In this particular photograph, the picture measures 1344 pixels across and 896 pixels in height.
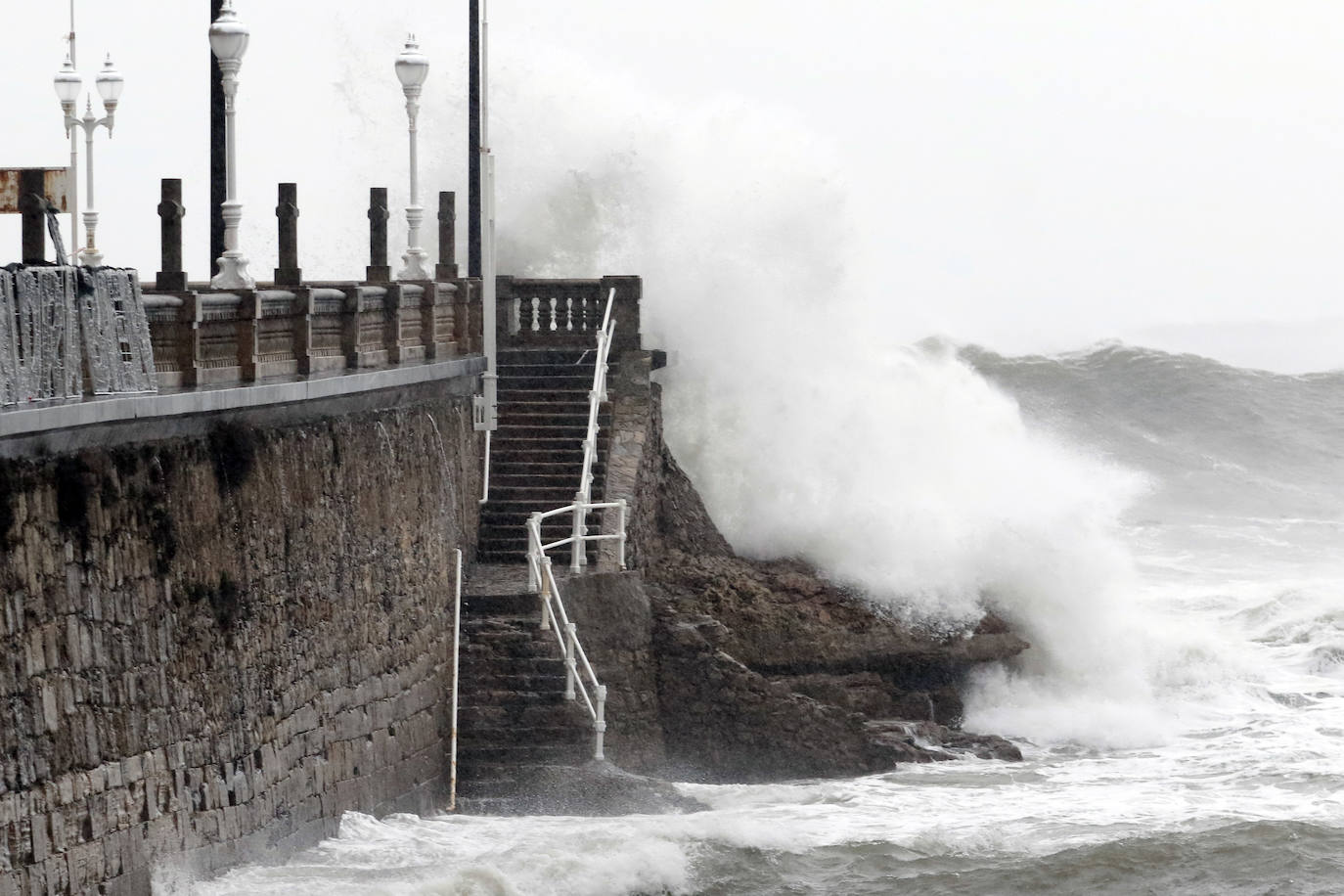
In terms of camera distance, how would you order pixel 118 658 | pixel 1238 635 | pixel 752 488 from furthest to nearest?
pixel 1238 635, pixel 752 488, pixel 118 658

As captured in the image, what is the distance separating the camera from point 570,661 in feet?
64.1

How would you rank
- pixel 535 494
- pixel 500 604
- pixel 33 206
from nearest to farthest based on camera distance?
pixel 33 206
pixel 500 604
pixel 535 494

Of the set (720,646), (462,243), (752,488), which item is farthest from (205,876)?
(462,243)

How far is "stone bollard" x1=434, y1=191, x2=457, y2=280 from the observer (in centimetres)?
2222

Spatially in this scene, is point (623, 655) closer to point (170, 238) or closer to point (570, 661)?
point (570, 661)

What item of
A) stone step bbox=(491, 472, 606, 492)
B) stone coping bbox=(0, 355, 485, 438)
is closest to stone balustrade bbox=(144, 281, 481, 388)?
stone coping bbox=(0, 355, 485, 438)

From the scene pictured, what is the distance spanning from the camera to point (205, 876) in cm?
1481

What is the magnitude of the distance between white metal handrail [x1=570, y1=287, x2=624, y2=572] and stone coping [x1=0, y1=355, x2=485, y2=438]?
161cm

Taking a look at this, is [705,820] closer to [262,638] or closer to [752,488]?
[262,638]

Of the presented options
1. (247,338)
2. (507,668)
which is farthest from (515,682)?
(247,338)

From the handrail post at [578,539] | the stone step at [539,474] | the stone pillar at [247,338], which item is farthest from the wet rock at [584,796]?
the stone pillar at [247,338]

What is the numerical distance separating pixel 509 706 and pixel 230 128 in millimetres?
4822

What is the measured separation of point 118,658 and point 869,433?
1408 centimetres

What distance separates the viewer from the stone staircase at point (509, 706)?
A: 750 inches
